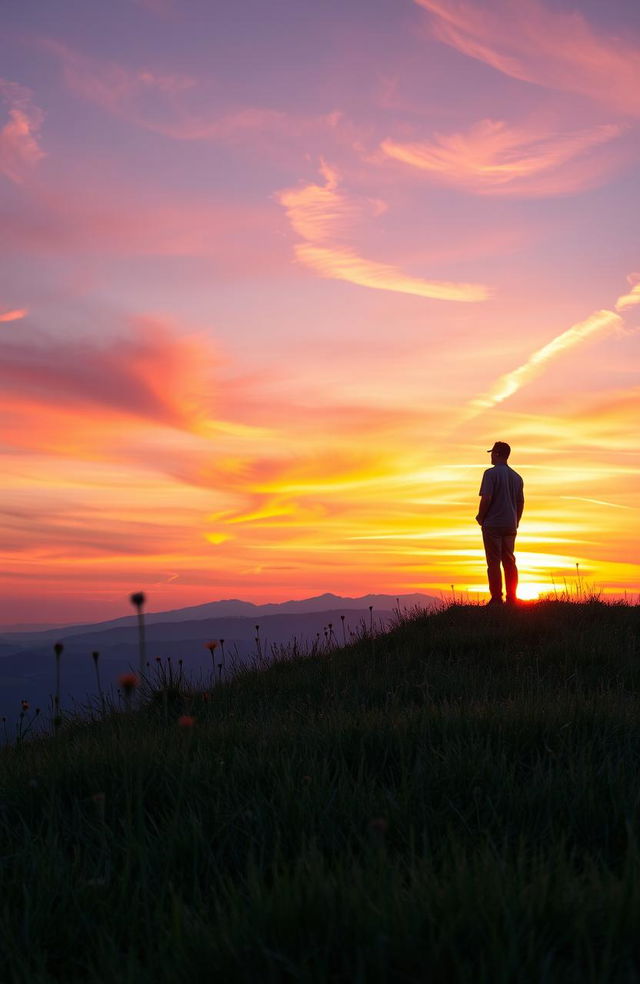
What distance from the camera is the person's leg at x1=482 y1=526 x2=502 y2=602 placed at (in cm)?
1366

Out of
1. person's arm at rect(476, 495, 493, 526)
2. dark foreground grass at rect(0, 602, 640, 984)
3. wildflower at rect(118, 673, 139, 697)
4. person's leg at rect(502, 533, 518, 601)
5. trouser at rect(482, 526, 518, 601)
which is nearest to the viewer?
dark foreground grass at rect(0, 602, 640, 984)

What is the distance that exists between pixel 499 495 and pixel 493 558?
3.78 ft

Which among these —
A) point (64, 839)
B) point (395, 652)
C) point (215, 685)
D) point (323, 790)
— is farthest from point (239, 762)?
point (395, 652)

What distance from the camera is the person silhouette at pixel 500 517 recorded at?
13.4m

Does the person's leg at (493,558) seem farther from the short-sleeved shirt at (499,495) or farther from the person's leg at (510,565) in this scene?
the short-sleeved shirt at (499,495)

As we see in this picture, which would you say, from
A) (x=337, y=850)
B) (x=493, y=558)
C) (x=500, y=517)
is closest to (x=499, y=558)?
(x=493, y=558)

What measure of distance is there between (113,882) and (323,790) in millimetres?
1073

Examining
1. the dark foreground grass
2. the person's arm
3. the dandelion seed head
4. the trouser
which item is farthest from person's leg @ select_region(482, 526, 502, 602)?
the dandelion seed head

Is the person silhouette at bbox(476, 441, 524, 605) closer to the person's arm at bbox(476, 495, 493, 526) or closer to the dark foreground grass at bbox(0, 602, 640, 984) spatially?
the person's arm at bbox(476, 495, 493, 526)

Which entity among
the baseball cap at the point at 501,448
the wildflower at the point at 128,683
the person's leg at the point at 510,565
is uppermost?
the baseball cap at the point at 501,448

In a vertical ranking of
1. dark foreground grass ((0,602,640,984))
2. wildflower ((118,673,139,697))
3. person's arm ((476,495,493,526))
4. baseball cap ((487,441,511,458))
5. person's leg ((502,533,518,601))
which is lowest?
dark foreground grass ((0,602,640,984))

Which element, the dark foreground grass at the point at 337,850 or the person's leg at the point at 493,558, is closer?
the dark foreground grass at the point at 337,850

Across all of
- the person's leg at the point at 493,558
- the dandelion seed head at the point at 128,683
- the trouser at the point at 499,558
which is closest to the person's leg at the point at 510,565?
the trouser at the point at 499,558

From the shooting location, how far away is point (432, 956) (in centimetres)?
214
